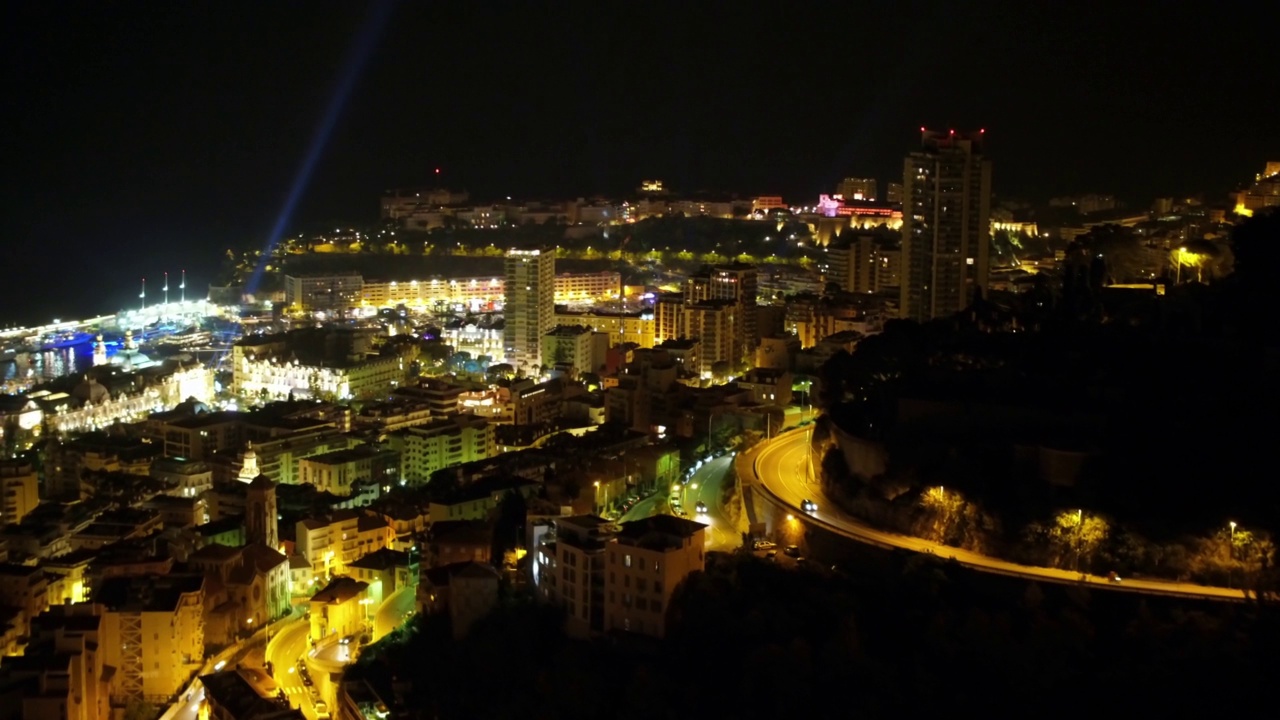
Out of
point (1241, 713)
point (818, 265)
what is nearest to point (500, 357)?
point (818, 265)

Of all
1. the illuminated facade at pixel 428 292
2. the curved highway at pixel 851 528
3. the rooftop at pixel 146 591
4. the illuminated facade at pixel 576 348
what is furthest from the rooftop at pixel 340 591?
the illuminated facade at pixel 428 292

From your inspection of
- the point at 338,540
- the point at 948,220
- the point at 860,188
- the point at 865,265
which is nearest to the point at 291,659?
the point at 338,540

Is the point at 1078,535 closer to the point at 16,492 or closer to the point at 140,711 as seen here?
the point at 140,711

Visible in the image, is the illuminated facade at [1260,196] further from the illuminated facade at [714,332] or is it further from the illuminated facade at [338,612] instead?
the illuminated facade at [338,612]

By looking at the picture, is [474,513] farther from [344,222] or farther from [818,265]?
[344,222]

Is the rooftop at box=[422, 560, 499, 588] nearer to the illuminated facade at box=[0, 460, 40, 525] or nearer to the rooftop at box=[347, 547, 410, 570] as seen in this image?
the rooftop at box=[347, 547, 410, 570]

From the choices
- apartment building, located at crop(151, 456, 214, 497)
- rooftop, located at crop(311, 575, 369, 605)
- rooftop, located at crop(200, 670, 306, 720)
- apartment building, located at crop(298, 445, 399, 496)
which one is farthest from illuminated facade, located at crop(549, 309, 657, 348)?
rooftop, located at crop(200, 670, 306, 720)
